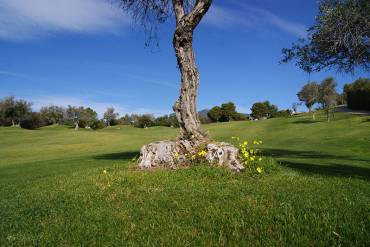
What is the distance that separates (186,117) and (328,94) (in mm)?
68486

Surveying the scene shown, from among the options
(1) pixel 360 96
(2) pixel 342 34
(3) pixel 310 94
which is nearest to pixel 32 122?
(3) pixel 310 94

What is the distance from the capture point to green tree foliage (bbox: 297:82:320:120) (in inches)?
3191

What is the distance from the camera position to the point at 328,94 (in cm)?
7750

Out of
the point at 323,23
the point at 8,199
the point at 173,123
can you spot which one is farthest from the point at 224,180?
the point at 173,123

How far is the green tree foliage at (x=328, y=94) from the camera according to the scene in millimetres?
77438

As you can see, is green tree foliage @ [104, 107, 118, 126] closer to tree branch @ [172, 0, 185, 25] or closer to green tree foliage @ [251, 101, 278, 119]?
green tree foliage @ [251, 101, 278, 119]

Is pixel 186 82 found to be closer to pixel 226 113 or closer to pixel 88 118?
pixel 226 113

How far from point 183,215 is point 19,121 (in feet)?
402

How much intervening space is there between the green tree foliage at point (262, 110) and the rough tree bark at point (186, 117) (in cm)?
11741

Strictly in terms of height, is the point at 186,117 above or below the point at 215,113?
below

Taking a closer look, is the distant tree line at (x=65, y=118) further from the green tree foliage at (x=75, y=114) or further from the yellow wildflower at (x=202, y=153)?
→ the yellow wildflower at (x=202, y=153)

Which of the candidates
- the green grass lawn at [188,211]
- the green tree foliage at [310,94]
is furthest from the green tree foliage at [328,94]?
the green grass lawn at [188,211]

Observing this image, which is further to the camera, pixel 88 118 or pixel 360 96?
pixel 88 118

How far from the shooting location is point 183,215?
303 inches
